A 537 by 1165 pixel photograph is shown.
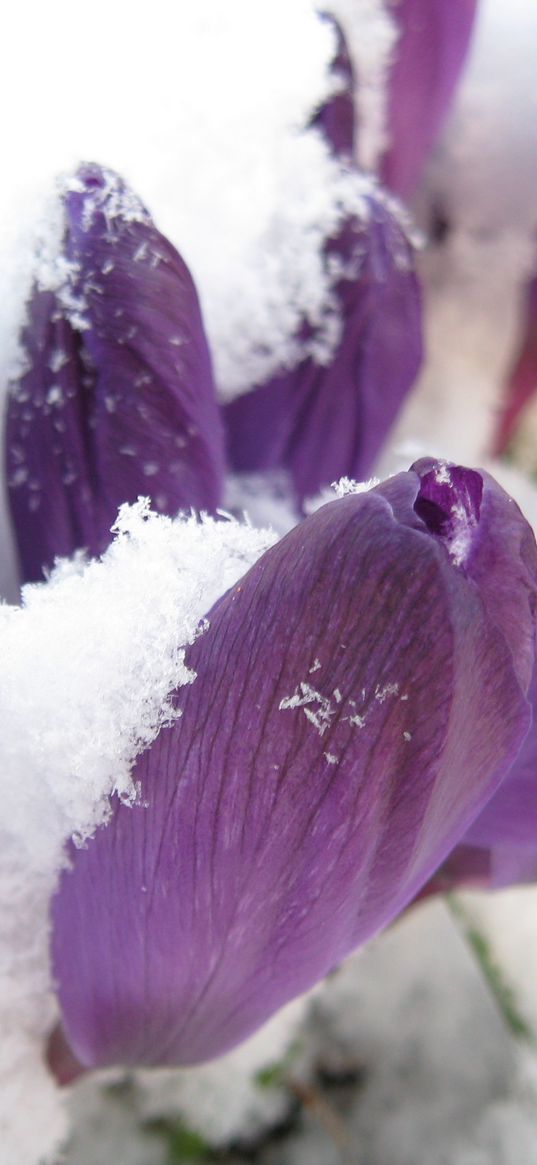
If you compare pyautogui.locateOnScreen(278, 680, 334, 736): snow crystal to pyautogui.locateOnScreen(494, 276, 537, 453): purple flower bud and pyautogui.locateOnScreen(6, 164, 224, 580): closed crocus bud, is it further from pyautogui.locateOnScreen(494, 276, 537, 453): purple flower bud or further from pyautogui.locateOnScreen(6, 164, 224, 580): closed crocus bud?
pyautogui.locateOnScreen(494, 276, 537, 453): purple flower bud

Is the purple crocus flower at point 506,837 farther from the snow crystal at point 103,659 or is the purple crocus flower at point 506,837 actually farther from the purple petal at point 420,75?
the purple petal at point 420,75

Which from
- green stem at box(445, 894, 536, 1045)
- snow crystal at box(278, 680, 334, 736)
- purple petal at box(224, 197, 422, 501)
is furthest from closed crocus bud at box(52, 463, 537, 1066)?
green stem at box(445, 894, 536, 1045)

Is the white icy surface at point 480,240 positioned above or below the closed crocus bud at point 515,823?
above

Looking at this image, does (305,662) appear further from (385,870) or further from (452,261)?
(452,261)

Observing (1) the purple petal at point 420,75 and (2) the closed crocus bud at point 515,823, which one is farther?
(1) the purple petal at point 420,75

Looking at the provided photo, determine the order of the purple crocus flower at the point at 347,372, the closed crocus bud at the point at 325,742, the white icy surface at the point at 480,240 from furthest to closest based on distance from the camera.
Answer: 1. the white icy surface at the point at 480,240
2. the purple crocus flower at the point at 347,372
3. the closed crocus bud at the point at 325,742

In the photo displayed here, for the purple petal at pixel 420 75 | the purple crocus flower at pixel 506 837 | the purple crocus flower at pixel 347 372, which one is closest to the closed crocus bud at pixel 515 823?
the purple crocus flower at pixel 506 837

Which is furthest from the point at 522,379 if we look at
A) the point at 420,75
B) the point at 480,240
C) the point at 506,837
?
the point at 506,837
